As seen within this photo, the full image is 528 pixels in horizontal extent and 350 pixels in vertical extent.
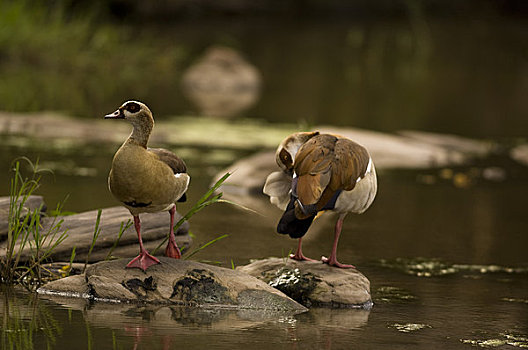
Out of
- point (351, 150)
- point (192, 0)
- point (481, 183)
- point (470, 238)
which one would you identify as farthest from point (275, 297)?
point (192, 0)

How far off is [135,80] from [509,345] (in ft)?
44.1

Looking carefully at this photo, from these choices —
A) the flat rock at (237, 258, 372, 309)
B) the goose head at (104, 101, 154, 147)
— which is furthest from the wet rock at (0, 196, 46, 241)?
the flat rock at (237, 258, 372, 309)

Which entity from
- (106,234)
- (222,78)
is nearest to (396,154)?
(106,234)

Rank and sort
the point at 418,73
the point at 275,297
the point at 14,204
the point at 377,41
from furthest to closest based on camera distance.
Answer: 1. the point at 377,41
2. the point at 418,73
3. the point at 14,204
4. the point at 275,297

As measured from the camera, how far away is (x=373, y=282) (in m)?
6.80

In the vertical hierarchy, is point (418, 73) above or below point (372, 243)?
above

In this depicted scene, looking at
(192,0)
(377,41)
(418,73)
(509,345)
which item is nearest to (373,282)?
(509,345)

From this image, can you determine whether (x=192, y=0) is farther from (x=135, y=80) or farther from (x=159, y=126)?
(x=159, y=126)

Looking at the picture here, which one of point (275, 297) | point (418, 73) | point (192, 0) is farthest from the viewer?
point (192, 0)

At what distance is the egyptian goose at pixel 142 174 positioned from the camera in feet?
18.8

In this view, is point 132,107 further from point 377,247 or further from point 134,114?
point 377,247

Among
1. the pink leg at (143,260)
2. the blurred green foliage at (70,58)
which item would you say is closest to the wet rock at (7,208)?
the pink leg at (143,260)

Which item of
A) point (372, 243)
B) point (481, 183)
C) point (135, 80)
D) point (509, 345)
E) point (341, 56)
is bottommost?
point (509, 345)

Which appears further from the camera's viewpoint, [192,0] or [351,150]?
[192,0]
